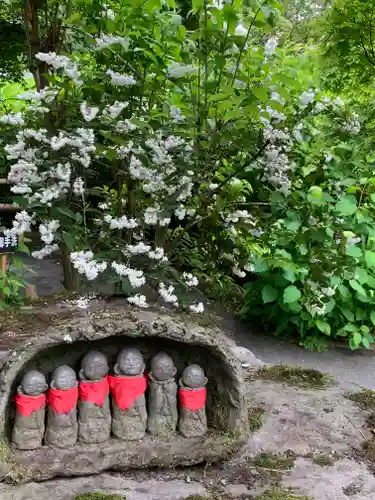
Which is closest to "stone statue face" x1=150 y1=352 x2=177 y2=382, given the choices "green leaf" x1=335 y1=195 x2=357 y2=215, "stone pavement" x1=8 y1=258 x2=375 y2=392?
"stone pavement" x1=8 y1=258 x2=375 y2=392

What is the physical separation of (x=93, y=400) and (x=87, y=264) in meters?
0.58

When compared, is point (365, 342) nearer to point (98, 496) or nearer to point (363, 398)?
point (363, 398)

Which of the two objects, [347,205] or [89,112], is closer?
[89,112]

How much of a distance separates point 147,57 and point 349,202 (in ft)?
8.13

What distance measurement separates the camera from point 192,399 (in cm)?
238

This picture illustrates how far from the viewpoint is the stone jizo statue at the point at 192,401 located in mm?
2381

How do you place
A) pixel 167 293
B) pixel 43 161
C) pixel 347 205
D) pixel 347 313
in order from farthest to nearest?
pixel 347 313 → pixel 347 205 → pixel 167 293 → pixel 43 161

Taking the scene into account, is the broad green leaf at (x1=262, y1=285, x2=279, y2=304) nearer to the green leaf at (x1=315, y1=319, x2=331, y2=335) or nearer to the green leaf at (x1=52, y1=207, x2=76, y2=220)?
the green leaf at (x1=315, y1=319, x2=331, y2=335)

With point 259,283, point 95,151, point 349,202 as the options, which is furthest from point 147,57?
point 259,283

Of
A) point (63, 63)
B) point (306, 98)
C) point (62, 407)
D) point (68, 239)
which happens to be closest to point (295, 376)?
point (62, 407)

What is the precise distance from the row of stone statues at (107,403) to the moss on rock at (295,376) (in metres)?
0.90

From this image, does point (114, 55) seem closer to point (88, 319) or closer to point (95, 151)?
point (95, 151)

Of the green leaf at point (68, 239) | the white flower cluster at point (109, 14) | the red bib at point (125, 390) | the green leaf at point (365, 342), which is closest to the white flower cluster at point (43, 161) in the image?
the green leaf at point (68, 239)

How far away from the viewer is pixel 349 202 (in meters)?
4.27
